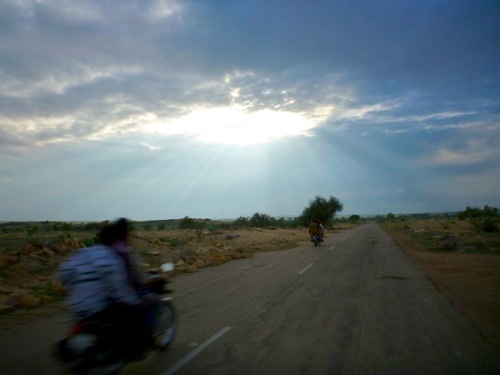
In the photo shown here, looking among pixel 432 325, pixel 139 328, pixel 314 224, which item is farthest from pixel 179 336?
pixel 314 224

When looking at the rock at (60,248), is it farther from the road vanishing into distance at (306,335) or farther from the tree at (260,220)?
the tree at (260,220)

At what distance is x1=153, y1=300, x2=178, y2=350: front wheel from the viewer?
6.60 meters

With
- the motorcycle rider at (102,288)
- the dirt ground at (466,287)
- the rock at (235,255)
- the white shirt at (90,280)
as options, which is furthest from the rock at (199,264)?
the white shirt at (90,280)

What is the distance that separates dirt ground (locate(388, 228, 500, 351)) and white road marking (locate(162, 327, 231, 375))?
4.52m

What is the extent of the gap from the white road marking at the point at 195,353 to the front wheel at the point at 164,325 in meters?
0.53

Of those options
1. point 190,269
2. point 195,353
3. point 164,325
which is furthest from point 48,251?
point 195,353

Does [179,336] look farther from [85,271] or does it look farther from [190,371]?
[85,271]

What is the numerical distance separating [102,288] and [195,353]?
2.13 m

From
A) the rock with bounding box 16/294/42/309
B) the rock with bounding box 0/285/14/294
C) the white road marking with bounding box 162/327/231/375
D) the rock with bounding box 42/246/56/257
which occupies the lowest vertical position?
the white road marking with bounding box 162/327/231/375

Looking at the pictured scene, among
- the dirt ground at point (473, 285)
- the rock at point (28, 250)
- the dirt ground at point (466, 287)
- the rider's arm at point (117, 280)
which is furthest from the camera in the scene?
the rock at point (28, 250)

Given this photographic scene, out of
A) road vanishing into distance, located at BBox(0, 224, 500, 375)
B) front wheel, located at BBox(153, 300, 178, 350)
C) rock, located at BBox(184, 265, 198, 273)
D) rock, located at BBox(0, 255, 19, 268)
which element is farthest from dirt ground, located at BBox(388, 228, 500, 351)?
rock, located at BBox(0, 255, 19, 268)

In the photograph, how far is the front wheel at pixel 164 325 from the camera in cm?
660

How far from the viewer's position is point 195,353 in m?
6.55

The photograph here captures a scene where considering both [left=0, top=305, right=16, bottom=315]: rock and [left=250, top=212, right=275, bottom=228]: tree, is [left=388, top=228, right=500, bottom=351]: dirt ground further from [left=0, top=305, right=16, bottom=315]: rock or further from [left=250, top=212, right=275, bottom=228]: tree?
[left=250, top=212, right=275, bottom=228]: tree
